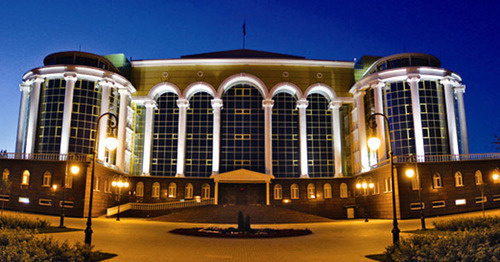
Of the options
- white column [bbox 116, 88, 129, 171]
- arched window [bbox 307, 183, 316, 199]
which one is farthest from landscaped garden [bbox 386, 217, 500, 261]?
white column [bbox 116, 88, 129, 171]

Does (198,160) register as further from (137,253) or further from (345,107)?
(137,253)

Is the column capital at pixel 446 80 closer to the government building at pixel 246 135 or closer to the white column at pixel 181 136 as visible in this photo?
the government building at pixel 246 135

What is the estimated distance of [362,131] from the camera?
56312 mm

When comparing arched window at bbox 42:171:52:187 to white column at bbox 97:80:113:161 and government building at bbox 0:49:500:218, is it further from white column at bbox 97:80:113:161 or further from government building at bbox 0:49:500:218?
white column at bbox 97:80:113:161

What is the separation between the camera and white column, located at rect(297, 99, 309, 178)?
5975 cm

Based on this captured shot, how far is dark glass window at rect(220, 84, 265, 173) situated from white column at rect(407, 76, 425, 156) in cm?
2158

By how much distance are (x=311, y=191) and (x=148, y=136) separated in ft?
83.1

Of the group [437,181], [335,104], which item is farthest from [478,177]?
[335,104]

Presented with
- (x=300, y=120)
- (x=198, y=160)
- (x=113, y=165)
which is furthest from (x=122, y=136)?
(x=300, y=120)

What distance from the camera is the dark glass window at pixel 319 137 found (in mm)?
61522

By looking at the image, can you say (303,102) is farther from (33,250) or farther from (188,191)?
(33,250)

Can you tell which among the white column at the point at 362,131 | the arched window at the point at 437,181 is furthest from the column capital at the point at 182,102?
the arched window at the point at 437,181

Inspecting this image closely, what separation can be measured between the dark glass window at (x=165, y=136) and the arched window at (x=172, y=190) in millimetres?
2458

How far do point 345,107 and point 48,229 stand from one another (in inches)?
1889
